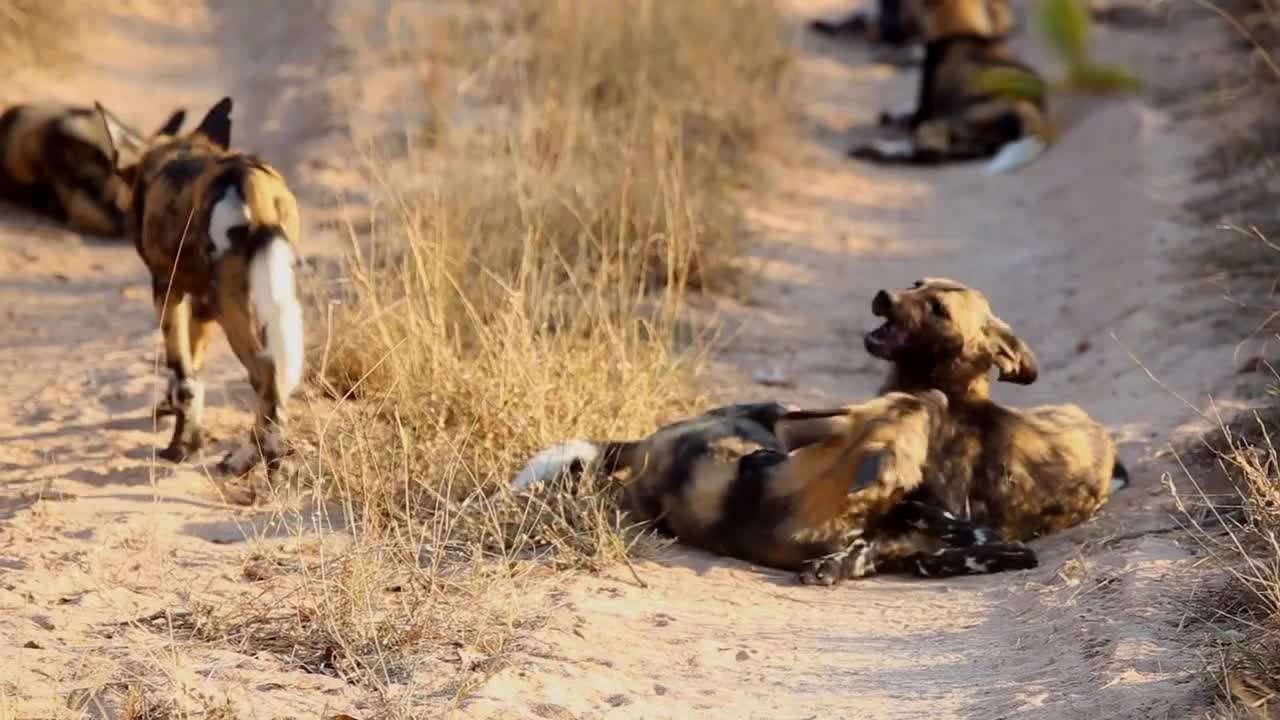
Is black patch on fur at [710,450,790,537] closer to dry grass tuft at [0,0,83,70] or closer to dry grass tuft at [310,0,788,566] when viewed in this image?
dry grass tuft at [310,0,788,566]

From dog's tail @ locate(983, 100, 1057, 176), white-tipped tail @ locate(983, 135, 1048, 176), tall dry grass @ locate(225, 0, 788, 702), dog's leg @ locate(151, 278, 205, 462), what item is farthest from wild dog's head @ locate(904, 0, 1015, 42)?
dog's leg @ locate(151, 278, 205, 462)

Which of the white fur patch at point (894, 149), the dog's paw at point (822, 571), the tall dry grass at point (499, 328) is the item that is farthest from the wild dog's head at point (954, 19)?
the dog's paw at point (822, 571)

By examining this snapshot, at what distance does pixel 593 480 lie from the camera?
4.59 meters

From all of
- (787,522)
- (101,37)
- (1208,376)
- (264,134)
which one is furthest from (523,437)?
(101,37)

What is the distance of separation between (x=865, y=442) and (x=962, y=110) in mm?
5915

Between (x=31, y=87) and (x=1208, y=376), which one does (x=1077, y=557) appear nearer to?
(x=1208, y=376)

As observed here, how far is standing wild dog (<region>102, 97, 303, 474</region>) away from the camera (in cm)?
481

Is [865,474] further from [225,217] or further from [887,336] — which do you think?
[225,217]

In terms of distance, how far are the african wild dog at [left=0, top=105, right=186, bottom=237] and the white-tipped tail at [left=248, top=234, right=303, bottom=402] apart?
3079 mm

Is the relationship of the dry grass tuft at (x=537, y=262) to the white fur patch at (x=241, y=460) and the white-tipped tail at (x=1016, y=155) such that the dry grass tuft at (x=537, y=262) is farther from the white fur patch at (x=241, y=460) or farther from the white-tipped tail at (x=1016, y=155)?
the white-tipped tail at (x=1016, y=155)

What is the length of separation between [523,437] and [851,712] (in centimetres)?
152

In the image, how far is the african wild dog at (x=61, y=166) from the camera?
7.77 m

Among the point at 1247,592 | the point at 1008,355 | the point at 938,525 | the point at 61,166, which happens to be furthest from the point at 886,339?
the point at 61,166

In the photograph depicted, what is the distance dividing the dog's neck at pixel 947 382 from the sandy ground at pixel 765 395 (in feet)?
1.49
